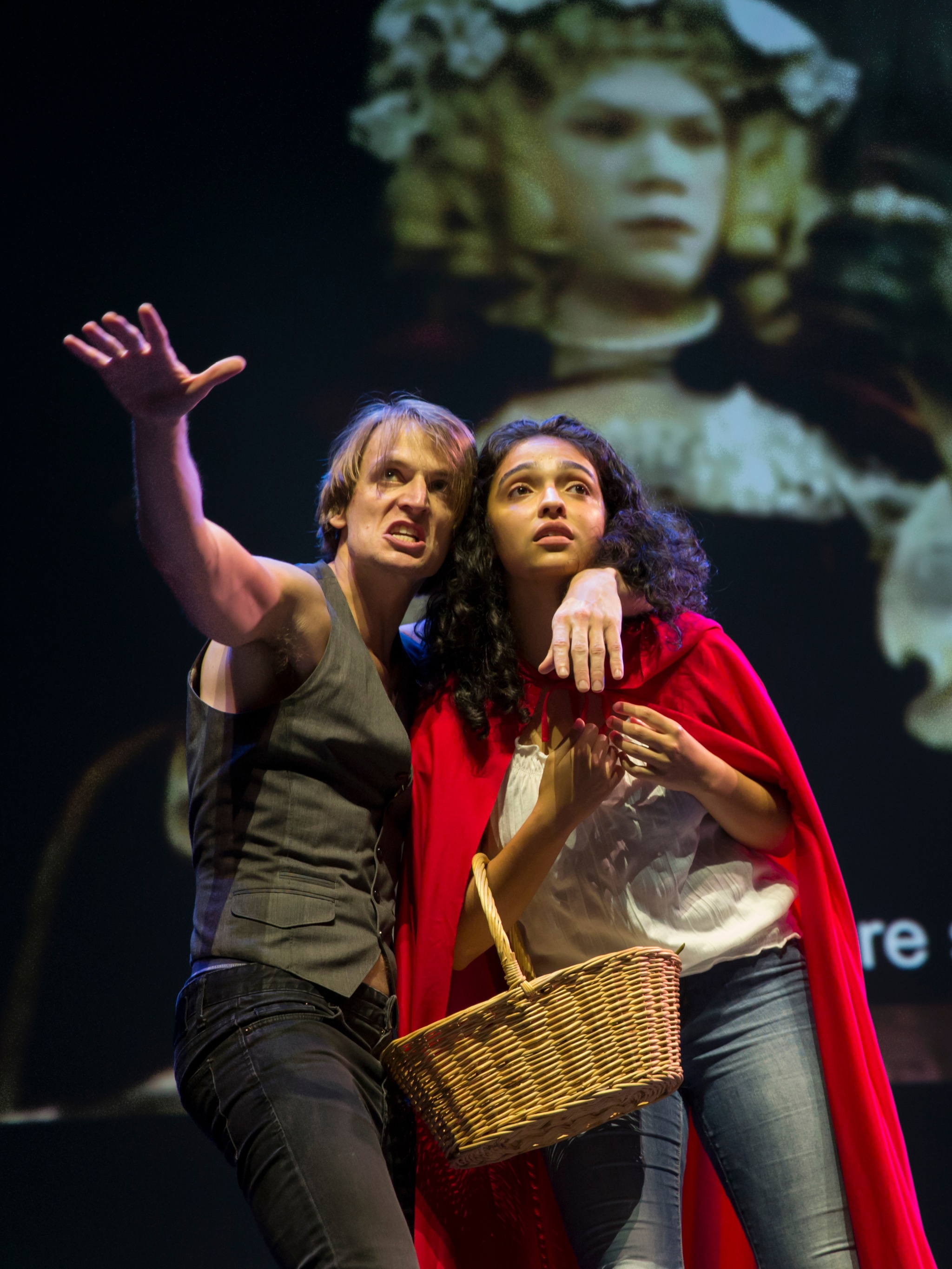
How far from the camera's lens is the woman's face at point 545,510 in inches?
66.5

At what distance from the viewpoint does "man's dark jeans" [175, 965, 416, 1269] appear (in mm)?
1208

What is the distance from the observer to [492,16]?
3078 millimetres

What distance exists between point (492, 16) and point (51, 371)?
1.56 m

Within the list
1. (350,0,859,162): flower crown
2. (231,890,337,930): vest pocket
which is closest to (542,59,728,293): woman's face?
(350,0,859,162): flower crown

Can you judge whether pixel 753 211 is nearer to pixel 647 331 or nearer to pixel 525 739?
pixel 647 331

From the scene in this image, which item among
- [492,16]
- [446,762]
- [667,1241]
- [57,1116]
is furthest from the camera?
[492,16]

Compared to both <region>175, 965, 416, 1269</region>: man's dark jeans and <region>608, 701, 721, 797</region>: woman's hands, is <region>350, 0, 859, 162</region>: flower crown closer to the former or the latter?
<region>608, 701, 721, 797</region>: woman's hands

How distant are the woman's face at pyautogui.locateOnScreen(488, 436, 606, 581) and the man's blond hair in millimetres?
57

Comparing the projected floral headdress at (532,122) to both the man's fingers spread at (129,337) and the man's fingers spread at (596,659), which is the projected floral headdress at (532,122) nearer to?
the man's fingers spread at (596,659)

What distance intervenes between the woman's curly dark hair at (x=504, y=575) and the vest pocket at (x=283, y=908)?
1.24 ft

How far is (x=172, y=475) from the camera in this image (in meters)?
1.23

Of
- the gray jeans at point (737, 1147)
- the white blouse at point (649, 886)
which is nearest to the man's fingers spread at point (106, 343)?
the white blouse at point (649, 886)

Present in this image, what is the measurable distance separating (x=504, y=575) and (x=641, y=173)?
70.6 inches

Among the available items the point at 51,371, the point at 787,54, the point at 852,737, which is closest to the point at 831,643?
the point at 852,737
